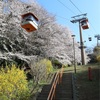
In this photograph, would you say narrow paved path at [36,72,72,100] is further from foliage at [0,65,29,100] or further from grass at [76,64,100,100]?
foliage at [0,65,29,100]

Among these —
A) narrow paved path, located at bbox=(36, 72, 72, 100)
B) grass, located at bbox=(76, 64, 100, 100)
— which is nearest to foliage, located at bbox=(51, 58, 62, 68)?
grass, located at bbox=(76, 64, 100, 100)

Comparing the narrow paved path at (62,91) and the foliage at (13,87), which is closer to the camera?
the foliage at (13,87)

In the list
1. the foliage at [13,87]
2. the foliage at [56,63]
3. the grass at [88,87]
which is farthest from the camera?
the foliage at [56,63]

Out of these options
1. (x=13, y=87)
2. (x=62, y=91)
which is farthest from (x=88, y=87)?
(x=13, y=87)

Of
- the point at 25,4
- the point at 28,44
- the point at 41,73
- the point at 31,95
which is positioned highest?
the point at 25,4

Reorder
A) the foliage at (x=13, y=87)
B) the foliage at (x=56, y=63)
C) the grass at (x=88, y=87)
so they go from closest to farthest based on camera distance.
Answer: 1. the foliage at (x=13, y=87)
2. the grass at (x=88, y=87)
3. the foliage at (x=56, y=63)

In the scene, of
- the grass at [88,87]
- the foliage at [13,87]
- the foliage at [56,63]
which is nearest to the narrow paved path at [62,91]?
the grass at [88,87]

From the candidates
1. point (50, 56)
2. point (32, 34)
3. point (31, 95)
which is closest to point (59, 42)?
point (50, 56)

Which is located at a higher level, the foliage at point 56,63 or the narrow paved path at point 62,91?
the foliage at point 56,63

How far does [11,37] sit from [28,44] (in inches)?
127

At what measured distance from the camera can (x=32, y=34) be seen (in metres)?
27.7

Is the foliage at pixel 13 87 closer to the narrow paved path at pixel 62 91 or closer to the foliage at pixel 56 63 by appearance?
the narrow paved path at pixel 62 91

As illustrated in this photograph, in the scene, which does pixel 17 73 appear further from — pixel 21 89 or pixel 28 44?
pixel 28 44

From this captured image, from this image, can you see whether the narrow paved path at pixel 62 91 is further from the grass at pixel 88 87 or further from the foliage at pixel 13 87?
the foliage at pixel 13 87
